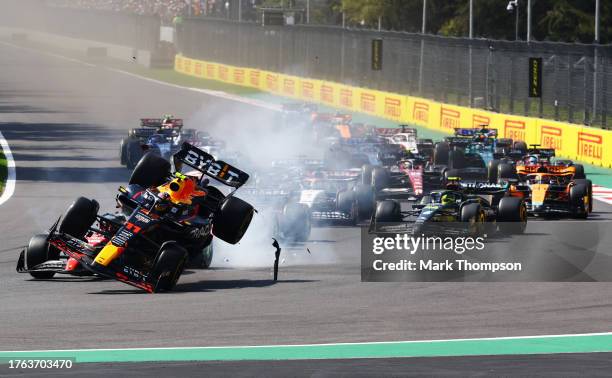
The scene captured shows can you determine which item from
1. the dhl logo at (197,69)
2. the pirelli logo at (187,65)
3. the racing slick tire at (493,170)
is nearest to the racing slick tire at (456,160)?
the racing slick tire at (493,170)

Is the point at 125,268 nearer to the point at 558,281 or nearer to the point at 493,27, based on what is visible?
the point at 558,281

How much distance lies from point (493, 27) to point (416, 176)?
61.8m

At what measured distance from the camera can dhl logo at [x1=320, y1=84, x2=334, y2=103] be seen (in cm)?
7159

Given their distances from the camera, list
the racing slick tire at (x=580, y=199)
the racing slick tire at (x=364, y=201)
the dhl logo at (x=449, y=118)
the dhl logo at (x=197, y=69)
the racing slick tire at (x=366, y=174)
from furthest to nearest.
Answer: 1. the dhl logo at (x=197, y=69)
2. the dhl logo at (x=449, y=118)
3. the racing slick tire at (x=366, y=174)
4. the racing slick tire at (x=580, y=199)
5. the racing slick tire at (x=364, y=201)

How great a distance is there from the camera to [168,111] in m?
67.0

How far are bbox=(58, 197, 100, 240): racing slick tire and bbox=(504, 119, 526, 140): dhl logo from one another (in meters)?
Result: 29.0

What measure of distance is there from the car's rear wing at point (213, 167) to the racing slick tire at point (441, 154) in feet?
48.7

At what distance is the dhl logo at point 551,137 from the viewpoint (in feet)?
148

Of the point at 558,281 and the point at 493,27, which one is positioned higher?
the point at 493,27

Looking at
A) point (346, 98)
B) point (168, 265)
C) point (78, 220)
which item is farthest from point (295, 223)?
point (346, 98)

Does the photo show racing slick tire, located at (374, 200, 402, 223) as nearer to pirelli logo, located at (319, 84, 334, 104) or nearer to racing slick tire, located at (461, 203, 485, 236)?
racing slick tire, located at (461, 203, 485, 236)

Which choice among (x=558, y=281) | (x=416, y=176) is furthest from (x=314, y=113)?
(x=558, y=281)

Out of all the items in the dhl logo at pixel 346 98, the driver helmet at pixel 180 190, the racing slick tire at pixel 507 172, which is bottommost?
the racing slick tire at pixel 507 172

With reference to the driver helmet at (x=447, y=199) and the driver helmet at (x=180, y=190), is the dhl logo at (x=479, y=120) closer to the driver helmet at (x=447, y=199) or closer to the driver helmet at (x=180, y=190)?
the driver helmet at (x=447, y=199)
